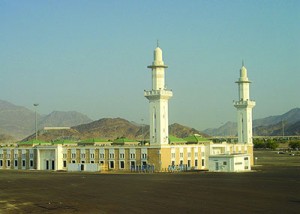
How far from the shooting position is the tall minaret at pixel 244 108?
355 ft

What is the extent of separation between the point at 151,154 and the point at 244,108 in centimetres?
3152

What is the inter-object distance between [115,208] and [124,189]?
45.3 ft

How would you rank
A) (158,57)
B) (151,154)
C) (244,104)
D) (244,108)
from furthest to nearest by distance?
(244,108) → (244,104) → (158,57) → (151,154)

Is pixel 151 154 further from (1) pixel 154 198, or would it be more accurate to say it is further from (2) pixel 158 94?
(1) pixel 154 198

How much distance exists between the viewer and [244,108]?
357 ft

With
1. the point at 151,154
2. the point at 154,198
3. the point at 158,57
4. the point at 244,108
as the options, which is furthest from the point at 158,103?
the point at 154,198

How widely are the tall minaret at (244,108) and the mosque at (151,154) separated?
448 cm

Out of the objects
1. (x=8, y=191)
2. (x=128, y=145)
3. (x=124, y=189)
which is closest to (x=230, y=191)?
(x=124, y=189)

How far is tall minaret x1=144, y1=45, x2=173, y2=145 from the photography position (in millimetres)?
85312

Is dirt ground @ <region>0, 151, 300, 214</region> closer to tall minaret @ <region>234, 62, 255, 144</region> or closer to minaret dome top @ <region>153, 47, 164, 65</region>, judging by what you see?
minaret dome top @ <region>153, 47, 164, 65</region>

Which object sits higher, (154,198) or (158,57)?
(158,57)

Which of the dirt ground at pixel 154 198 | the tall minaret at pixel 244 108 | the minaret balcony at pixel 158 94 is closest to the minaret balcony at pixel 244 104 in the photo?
the tall minaret at pixel 244 108

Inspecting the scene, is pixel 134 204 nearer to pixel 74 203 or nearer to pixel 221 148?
→ pixel 74 203

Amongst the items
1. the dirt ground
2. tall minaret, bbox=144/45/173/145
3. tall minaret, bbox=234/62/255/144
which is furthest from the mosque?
the dirt ground
